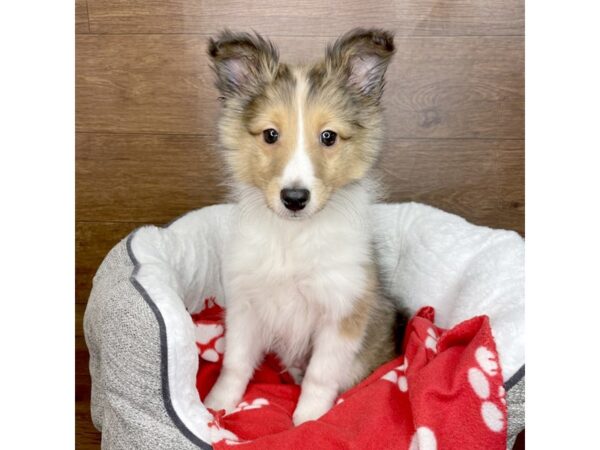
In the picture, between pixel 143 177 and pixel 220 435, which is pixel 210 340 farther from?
pixel 143 177

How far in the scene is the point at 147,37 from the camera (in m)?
2.89

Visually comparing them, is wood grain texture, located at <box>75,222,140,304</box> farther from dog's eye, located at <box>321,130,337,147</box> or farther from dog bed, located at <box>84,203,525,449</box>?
dog's eye, located at <box>321,130,337,147</box>

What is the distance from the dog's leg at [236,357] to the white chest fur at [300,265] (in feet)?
0.09

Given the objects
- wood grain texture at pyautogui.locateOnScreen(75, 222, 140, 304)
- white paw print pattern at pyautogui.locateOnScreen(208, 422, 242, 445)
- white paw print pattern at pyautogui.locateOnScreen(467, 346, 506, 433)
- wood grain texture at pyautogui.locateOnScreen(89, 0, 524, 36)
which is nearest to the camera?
white paw print pattern at pyautogui.locateOnScreen(467, 346, 506, 433)

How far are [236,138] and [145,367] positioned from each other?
83cm

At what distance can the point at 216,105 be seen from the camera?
295cm

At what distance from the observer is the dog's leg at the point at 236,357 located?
2193mm

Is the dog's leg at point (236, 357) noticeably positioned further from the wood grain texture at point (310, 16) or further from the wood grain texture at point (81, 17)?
the wood grain texture at point (81, 17)

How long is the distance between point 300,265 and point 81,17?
1.81 metres

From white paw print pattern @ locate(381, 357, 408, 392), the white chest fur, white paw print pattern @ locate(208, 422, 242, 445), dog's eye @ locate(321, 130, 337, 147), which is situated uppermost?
dog's eye @ locate(321, 130, 337, 147)

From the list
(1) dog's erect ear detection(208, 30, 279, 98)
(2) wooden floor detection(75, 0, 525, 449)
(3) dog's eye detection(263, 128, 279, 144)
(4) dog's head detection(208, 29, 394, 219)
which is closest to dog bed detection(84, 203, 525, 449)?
(2) wooden floor detection(75, 0, 525, 449)

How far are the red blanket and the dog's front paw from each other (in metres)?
0.05

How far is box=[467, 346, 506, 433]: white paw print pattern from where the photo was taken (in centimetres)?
169

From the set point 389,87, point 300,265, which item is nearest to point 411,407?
point 300,265
